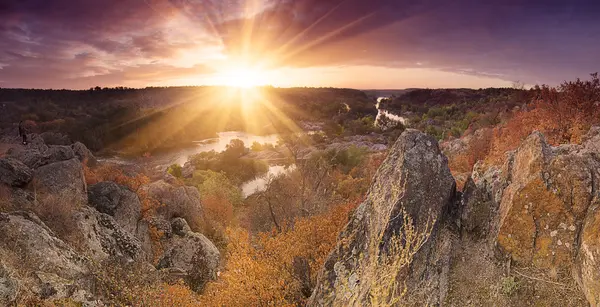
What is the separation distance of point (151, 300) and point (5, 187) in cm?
1454

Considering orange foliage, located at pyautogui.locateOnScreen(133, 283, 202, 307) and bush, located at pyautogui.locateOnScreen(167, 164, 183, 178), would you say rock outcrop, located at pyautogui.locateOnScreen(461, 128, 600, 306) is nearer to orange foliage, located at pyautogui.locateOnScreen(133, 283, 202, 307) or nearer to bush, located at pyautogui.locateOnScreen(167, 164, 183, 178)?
orange foliage, located at pyautogui.locateOnScreen(133, 283, 202, 307)

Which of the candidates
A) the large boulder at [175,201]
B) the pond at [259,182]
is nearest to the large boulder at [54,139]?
the pond at [259,182]

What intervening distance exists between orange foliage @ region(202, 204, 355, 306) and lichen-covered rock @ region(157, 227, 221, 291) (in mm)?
1201

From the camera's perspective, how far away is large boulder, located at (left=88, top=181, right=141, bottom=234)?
1211 inches

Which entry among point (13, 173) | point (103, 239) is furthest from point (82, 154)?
point (103, 239)

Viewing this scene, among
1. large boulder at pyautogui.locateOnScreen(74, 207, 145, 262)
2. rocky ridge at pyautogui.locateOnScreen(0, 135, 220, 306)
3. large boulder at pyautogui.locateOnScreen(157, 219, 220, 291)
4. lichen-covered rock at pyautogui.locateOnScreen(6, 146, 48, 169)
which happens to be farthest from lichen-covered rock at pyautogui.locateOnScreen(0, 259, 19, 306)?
lichen-covered rock at pyautogui.locateOnScreen(6, 146, 48, 169)

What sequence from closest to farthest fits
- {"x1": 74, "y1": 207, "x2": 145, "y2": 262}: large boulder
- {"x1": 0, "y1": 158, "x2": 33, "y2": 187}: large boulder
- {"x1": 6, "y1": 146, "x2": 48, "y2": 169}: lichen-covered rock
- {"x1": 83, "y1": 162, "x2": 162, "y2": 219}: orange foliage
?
1. {"x1": 74, "y1": 207, "x2": 145, "y2": 262}: large boulder
2. {"x1": 0, "y1": 158, "x2": 33, "y2": 187}: large boulder
3. {"x1": 6, "y1": 146, "x2": 48, "y2": 169}: lichen-covered rock
4. {"x1": 83, "y1": 162, "x2": 162, "y2": 219}: orange foliage

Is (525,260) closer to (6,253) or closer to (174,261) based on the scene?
(6,253)

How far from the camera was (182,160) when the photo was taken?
109625mm

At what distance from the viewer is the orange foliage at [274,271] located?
23359mm

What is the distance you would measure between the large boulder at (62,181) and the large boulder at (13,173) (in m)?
0.65

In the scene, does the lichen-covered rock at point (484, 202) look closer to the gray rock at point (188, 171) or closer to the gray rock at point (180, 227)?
the gray rock at point (180, 227)

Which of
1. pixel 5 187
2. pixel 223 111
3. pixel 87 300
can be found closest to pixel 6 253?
pixel 87 300

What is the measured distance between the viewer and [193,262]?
91.6ft
